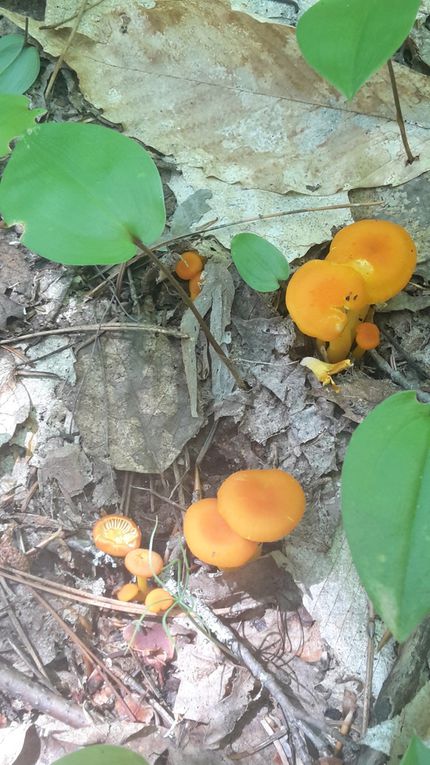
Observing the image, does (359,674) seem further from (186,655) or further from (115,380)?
(115,380)

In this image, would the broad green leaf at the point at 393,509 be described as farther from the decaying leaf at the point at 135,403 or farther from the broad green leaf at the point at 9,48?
the broad green leaf at the point at 9,48

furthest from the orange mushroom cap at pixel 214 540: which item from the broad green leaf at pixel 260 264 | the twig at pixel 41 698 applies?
the broad green leaf at pixel 260 264

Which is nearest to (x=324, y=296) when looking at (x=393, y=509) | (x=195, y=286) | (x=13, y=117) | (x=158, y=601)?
(x=195, y=286)

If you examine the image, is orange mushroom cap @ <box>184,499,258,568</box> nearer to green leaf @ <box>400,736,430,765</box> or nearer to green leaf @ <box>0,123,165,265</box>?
green leaf @ <box>400,736,430,765</box>

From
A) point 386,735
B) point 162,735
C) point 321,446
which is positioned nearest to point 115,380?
point 321,446

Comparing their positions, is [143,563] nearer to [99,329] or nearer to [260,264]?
[99,329]

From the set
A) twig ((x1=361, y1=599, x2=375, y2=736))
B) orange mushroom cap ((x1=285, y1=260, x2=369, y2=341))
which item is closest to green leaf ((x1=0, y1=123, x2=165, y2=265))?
orange mushroom cap ((x1=285, y1=260, x2=369, y2=341))
